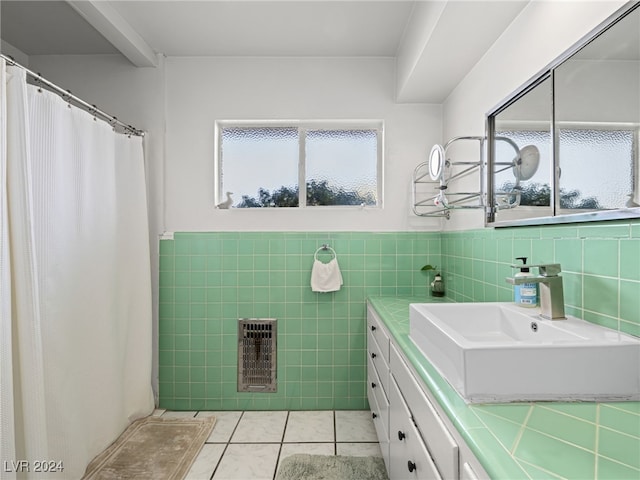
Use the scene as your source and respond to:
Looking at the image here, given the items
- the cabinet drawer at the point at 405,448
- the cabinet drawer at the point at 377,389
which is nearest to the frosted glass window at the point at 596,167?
the cabinet drawer at the point at 405,448

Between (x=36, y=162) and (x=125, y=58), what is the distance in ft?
4.58

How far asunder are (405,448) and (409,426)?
123 mm

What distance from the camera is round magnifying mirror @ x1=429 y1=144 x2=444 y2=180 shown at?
6.09 feet

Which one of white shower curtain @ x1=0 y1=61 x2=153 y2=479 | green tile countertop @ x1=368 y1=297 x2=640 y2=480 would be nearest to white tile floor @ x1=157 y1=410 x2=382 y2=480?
white shower curtain @ x1=0 y1=61 x2=153 y2=479

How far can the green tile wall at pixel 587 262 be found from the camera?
995 millimetres

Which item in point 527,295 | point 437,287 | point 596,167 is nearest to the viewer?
point 596,167

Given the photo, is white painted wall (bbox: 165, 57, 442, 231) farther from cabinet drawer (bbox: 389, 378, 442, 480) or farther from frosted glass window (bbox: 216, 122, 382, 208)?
cabinet drawer (bbox: 389, 378, 442, 480)

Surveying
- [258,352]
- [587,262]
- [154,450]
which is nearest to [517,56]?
[587,262]

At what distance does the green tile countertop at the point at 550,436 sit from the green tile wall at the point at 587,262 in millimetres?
302

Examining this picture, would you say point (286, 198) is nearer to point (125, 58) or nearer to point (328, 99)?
point (328, 99)

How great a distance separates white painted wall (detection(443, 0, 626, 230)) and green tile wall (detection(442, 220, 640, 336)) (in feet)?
0.99

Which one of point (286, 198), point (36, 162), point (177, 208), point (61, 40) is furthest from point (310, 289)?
point (61, 40)

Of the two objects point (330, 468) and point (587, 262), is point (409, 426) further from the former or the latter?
point (330, 468)

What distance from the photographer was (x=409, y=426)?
119 centimetres
